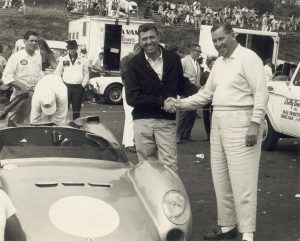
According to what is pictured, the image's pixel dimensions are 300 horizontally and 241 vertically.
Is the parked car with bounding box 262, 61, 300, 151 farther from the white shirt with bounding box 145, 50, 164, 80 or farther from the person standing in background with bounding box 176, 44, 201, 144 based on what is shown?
the white shirt with bounding box 145, 50, 164, 80

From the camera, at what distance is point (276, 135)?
11680 mm

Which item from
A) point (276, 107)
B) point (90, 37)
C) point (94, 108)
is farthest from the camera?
point (90, 37)

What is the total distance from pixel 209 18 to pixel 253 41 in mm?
24367

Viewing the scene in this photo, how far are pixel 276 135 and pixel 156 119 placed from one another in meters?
5.61

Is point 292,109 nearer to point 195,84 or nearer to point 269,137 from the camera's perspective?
point 269,137

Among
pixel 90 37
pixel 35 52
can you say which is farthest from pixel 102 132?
pixel 90 37

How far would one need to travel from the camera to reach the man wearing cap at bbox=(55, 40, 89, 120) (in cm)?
1227

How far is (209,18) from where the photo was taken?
5091 cm

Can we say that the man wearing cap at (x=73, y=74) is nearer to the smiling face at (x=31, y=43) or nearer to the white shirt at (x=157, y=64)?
the smiling face at (x=31, y=43)

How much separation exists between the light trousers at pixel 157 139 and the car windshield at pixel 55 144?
0.33m

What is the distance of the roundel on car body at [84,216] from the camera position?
15.7 ft

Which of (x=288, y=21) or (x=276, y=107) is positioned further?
(x=288, y=21)

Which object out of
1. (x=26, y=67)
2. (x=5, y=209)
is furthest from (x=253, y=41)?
(x=5, y=209)

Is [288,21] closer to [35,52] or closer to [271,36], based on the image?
[271,36]
